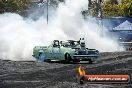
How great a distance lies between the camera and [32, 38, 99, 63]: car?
87.8ft

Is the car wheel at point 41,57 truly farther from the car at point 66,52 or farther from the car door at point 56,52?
the car door at point 56,52

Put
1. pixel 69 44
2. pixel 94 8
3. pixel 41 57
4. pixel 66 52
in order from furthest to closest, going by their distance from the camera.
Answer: pixel 94 8
pixel 41 57
pixel 69 44
pixel 66 52

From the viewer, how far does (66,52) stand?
2738 cm

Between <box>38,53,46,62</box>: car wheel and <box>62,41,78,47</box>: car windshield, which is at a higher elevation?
<box>62,41,78,47</box>: car windshield

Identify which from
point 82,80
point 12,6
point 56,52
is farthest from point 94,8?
point 82,80

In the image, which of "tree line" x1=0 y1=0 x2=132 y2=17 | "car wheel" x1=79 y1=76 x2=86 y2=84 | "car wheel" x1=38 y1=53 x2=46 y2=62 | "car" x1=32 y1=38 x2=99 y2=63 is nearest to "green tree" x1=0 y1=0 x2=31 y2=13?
"tree line" x1=0 y1=0 x2=132 y2=17

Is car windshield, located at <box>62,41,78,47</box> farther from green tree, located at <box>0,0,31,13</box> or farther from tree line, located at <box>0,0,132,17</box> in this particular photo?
green tree, located at <box>0,0,31,13</box>

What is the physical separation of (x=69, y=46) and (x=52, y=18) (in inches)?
913

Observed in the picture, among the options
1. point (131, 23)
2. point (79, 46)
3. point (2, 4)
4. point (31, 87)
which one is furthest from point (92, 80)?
point (2, 4)

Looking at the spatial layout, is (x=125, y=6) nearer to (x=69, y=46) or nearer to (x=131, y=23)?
(x=131, y=23)

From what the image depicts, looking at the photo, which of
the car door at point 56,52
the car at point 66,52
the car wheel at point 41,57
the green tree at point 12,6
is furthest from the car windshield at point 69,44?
the green tree at point 12,6

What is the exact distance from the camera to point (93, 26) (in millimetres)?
52844

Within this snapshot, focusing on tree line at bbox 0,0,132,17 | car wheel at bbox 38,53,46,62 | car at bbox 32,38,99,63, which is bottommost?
car wheel at bbox 38,53,46,62

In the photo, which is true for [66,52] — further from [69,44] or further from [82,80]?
[82,80]
